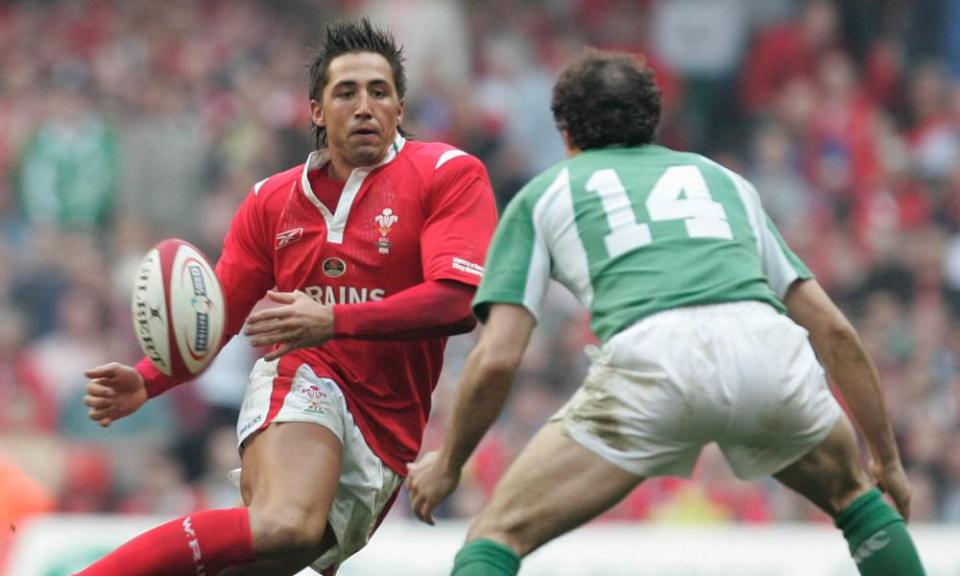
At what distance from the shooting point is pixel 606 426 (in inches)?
213

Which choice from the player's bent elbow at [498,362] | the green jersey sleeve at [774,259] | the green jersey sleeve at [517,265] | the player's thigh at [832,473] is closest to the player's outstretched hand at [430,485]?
the player's bent elbow at [498,362]

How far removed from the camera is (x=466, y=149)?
1395cm

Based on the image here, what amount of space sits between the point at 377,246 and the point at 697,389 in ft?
5.06

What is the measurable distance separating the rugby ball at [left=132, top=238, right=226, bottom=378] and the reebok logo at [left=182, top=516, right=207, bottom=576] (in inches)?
22.5

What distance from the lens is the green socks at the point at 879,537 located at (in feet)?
18.7

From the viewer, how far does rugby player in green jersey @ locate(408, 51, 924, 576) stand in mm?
5348

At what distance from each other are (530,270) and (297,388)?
1.21 meters

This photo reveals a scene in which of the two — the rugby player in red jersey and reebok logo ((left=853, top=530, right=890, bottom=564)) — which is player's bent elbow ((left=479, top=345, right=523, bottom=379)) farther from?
reebok logo ((left=853, top=530, right=890, bottom=564))

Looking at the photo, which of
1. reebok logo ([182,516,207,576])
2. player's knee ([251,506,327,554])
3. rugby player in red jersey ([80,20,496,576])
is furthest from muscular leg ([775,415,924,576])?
reebok logo ([182,516,207,576])

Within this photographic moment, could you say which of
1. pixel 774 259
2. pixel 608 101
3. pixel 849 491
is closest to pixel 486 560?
pixel 849 491

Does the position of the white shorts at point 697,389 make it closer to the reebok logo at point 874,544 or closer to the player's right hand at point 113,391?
the reebok logo at point 874,544

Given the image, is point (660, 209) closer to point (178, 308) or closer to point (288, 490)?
point (288, 490)

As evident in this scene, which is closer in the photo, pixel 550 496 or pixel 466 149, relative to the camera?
pixel 550 496

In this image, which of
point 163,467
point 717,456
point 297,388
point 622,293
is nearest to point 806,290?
point 622,293
